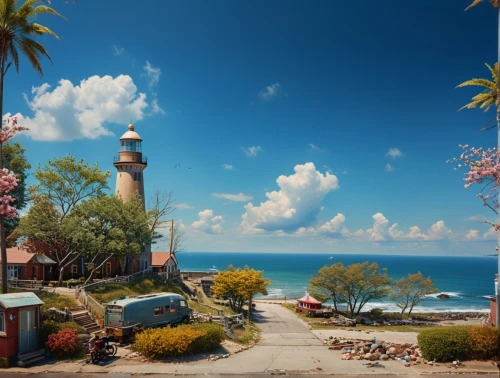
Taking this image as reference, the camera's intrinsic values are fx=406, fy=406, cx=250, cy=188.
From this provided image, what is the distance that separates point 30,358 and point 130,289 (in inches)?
676

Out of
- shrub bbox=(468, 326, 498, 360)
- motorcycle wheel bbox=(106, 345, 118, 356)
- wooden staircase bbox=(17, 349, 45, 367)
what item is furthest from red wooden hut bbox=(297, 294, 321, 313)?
wooden staircase bbox=(17, 349, 45, 367)

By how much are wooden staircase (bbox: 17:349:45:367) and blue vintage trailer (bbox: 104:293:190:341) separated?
3.72 metres

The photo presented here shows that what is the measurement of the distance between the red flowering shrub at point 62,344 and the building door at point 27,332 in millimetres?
637

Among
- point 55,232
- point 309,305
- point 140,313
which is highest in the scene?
point 55,232

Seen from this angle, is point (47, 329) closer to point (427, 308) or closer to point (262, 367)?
point (262, 367)

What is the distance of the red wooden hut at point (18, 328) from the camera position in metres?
17.5

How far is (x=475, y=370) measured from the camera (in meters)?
17.7

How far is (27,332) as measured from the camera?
1870 cm

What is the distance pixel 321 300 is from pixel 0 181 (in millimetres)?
42561

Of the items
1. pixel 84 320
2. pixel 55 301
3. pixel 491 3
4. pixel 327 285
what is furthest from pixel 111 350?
pixel 327 285

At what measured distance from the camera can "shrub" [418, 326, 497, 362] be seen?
61.7ft

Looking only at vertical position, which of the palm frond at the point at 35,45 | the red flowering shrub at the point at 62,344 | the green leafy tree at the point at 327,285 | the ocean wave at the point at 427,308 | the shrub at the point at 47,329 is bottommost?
the ocean wave at the point at 427,308

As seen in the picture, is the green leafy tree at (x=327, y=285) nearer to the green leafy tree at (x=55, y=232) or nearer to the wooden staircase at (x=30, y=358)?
the green leafy tree at (x=55, y=232)

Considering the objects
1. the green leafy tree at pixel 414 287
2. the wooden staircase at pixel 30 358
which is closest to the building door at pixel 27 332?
the wooden staircase at pixel 30 358
